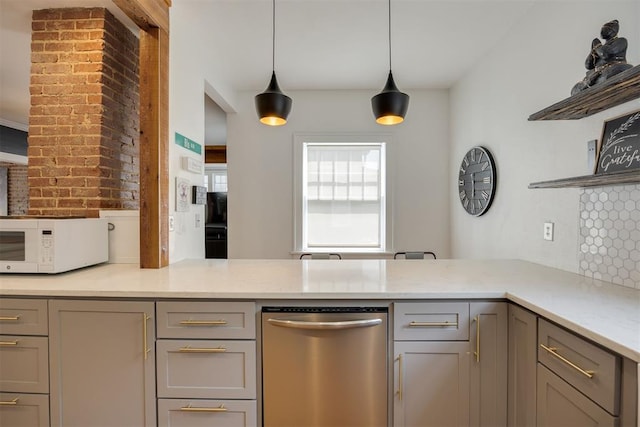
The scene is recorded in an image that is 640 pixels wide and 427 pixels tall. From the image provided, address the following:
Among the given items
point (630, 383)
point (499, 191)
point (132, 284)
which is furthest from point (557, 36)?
point (132, 284)

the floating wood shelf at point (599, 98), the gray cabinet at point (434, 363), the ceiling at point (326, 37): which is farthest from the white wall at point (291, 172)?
the gray cabinet at point (434, 363)

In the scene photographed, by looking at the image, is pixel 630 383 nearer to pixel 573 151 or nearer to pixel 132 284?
pixel 573 151

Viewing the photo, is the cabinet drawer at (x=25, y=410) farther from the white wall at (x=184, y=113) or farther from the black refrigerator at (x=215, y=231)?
the black refrigerator at (x=215, y=231)

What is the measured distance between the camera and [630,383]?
0.78 m

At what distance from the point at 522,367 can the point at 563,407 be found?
21cm

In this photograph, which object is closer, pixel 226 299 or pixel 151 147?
pixel 226 299

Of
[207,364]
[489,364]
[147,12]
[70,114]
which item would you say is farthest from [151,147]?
[489,364]

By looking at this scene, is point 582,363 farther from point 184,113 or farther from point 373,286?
point 184,113

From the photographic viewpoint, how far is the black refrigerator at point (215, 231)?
510 centimetres

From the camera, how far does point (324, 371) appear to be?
4.24 ft

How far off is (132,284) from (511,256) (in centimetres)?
248

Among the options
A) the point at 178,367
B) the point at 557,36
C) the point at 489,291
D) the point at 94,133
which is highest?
the point at 557,36

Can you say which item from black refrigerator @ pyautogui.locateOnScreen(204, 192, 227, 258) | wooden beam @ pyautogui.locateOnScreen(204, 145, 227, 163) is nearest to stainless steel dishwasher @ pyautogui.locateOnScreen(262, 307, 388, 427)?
black refrigerator @ pyautogui.locateOnScreen(204, 192, 227, 258)

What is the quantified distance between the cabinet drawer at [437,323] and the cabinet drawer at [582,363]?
270 millimetres
